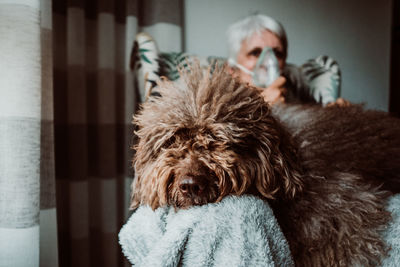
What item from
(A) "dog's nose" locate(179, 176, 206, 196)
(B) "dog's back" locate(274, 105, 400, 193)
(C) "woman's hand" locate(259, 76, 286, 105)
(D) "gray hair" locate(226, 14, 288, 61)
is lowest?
(A) "dog's nose" locate(179, 176, 206, 196)

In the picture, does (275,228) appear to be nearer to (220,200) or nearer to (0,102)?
(220,200)

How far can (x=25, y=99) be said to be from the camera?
1.21 m

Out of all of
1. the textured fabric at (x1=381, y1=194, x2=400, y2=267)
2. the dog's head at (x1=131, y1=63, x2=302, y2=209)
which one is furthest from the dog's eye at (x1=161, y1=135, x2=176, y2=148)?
the textured fabric at (x1=381, y1=194, x2=400, y2=267)

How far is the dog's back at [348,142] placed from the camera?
3.25 feet

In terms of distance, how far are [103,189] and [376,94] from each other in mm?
2415

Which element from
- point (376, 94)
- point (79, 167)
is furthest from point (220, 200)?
point (376, 94)

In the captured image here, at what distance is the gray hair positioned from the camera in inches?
A: 72.9

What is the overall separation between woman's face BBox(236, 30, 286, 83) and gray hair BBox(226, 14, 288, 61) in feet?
0.08

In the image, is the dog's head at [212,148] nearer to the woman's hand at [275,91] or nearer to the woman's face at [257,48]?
the woman's hand at [275,91]

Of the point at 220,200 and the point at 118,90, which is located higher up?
the point at 118,90

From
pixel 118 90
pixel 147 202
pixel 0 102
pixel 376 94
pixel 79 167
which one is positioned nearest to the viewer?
pixel 147 202

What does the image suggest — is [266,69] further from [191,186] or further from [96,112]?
[191,186]

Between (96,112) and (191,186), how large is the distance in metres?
1.35

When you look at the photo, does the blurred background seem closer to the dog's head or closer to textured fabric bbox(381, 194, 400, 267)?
the dog's head
